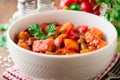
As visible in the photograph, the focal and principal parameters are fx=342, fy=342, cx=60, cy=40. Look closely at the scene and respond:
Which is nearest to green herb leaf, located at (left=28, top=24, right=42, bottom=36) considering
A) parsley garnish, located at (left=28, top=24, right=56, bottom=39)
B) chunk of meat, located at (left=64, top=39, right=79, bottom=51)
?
parsley garnish, located at (left=28, top=24, right=56, bottom=39)

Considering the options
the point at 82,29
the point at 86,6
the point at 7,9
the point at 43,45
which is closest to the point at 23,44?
the point at 43,45

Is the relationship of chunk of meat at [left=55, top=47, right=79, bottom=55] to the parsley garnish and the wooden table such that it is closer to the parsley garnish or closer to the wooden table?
the parsley garnish

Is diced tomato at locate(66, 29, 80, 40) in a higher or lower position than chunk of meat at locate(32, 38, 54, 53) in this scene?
higher

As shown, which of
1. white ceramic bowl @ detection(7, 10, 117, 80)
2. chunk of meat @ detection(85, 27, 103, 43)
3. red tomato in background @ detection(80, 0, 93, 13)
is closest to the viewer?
white ceramic bowl @ detection(7, 10, 117, 80)

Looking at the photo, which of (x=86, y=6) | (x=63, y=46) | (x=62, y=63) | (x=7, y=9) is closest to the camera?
(x=62, y=63)

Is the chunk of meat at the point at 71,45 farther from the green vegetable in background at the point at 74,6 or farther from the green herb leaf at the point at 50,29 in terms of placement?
the green vegetable in background at the point at 74,6

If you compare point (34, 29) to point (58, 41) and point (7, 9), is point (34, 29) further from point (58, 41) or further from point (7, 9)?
point (7, 9)

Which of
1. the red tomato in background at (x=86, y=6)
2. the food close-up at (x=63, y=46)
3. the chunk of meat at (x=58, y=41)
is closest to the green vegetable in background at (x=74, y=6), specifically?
the red tomato in background at (x=86, y=6)
